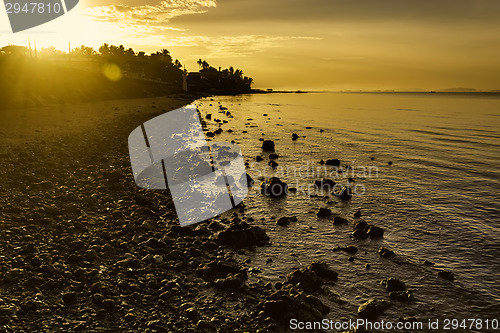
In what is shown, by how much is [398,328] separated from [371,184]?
15.4 meters

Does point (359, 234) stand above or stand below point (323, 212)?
below

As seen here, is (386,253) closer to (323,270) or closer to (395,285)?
(395,285)

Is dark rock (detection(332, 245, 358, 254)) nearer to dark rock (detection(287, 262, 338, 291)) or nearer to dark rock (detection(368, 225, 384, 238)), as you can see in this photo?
dark rock (detection(368, 225, 384, 238))

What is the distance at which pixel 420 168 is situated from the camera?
28.9m

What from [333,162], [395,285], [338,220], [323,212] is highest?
[333,162]

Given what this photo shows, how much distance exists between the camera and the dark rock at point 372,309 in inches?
359

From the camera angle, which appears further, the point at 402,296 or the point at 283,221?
the point at 283,221

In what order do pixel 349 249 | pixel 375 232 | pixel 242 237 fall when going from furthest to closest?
1. pixel 375 232
2. pixel 242 237
3. pixel 349 249

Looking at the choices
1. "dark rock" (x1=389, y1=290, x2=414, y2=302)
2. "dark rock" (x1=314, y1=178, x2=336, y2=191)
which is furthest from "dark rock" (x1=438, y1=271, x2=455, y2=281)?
"dark rock" (x1=314, y1=178, x2=336, y2=191)

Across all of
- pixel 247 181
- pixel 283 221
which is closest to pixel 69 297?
pixel 283 221

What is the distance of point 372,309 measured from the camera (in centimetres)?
920

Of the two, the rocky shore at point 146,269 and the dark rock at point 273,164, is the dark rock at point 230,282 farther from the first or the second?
the dark rock at point 273,164

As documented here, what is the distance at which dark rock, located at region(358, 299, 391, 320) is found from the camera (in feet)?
29.9

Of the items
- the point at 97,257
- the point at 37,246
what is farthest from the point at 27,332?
the point at 37,246
